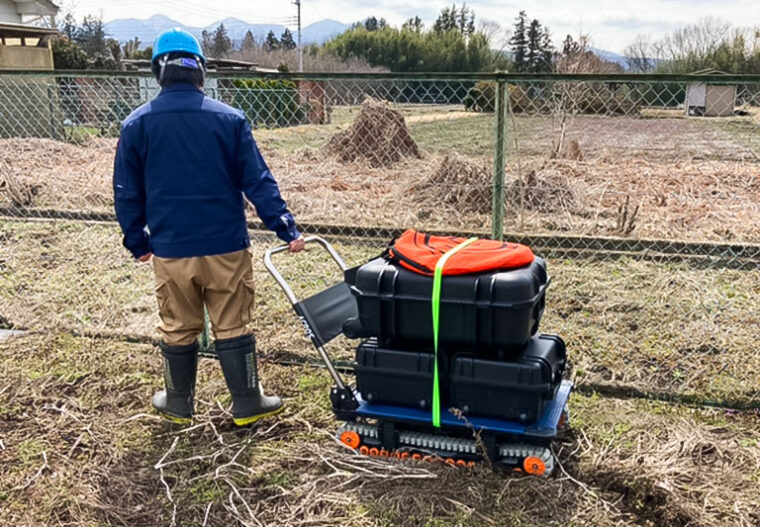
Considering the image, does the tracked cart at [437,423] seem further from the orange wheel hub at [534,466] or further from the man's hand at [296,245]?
the man's hand at [296,245]

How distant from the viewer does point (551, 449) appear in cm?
345

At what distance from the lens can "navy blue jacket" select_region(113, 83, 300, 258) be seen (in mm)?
3434

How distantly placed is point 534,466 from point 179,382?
5.99 ft

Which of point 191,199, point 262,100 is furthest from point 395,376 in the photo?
point 262,100

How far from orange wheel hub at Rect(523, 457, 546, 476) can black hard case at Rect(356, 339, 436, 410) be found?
0.50 m

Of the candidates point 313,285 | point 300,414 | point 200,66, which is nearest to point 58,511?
point 300,414

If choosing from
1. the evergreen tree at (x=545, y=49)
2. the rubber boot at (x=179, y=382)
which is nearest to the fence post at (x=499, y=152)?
the rubber boot at (x=179, y=382)

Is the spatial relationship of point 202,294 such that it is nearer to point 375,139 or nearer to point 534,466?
point 534,466

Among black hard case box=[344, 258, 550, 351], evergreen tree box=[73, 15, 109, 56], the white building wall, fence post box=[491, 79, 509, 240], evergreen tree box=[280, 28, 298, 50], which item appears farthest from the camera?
evergreen tree box=[280, 28, 298, 50]

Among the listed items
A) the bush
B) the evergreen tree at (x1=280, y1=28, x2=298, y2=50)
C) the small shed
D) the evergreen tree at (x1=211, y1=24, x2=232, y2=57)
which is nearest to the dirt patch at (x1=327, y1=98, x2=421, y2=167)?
the bush

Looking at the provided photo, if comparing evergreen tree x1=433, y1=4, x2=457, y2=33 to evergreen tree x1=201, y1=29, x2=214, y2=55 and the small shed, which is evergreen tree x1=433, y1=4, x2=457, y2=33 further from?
the small shed

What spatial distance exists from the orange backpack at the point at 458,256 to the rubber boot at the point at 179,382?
120 centimetres

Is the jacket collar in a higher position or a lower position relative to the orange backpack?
higher

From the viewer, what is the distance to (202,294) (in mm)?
3723
